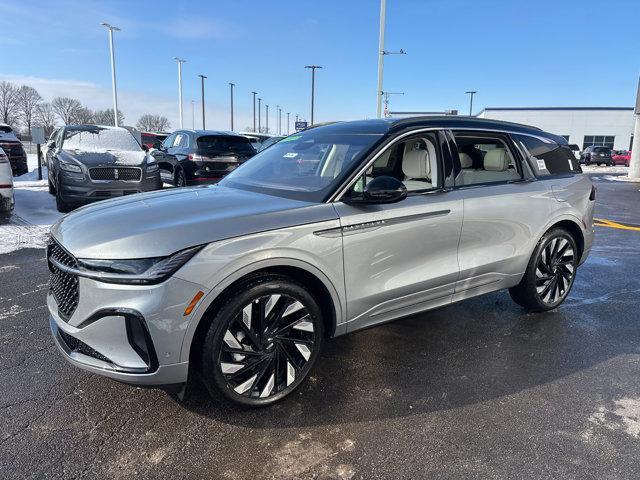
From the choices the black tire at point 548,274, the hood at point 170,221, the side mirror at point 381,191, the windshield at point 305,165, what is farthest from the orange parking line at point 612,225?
the hood at point 170,221

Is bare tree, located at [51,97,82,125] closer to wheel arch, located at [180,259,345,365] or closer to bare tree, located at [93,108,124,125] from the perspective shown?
bare tree, located at [93,108,124,125]

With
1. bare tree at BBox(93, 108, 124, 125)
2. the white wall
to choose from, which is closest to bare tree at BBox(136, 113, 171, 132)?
bare tree at BBox(93, 108, 124, 125)

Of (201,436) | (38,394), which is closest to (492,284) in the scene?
(201,436)

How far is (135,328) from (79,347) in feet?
1.54

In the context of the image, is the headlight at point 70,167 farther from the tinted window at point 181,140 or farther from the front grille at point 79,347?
the front grille at point 79,347

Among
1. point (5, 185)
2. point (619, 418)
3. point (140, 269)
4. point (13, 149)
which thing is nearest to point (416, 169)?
point (619, 418)

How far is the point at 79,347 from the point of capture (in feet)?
8.63

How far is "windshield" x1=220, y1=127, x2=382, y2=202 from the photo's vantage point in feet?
10.6

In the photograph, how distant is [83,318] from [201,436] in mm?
885

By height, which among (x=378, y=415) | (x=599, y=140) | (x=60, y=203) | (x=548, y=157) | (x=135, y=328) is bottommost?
(x=378, y=415)

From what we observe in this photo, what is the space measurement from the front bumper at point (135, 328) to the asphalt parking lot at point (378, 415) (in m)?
0.41

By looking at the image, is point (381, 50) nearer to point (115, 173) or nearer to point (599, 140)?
point (115, 173)

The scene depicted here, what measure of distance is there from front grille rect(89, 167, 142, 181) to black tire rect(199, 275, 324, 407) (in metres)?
7.57

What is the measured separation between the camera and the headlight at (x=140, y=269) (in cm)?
238
